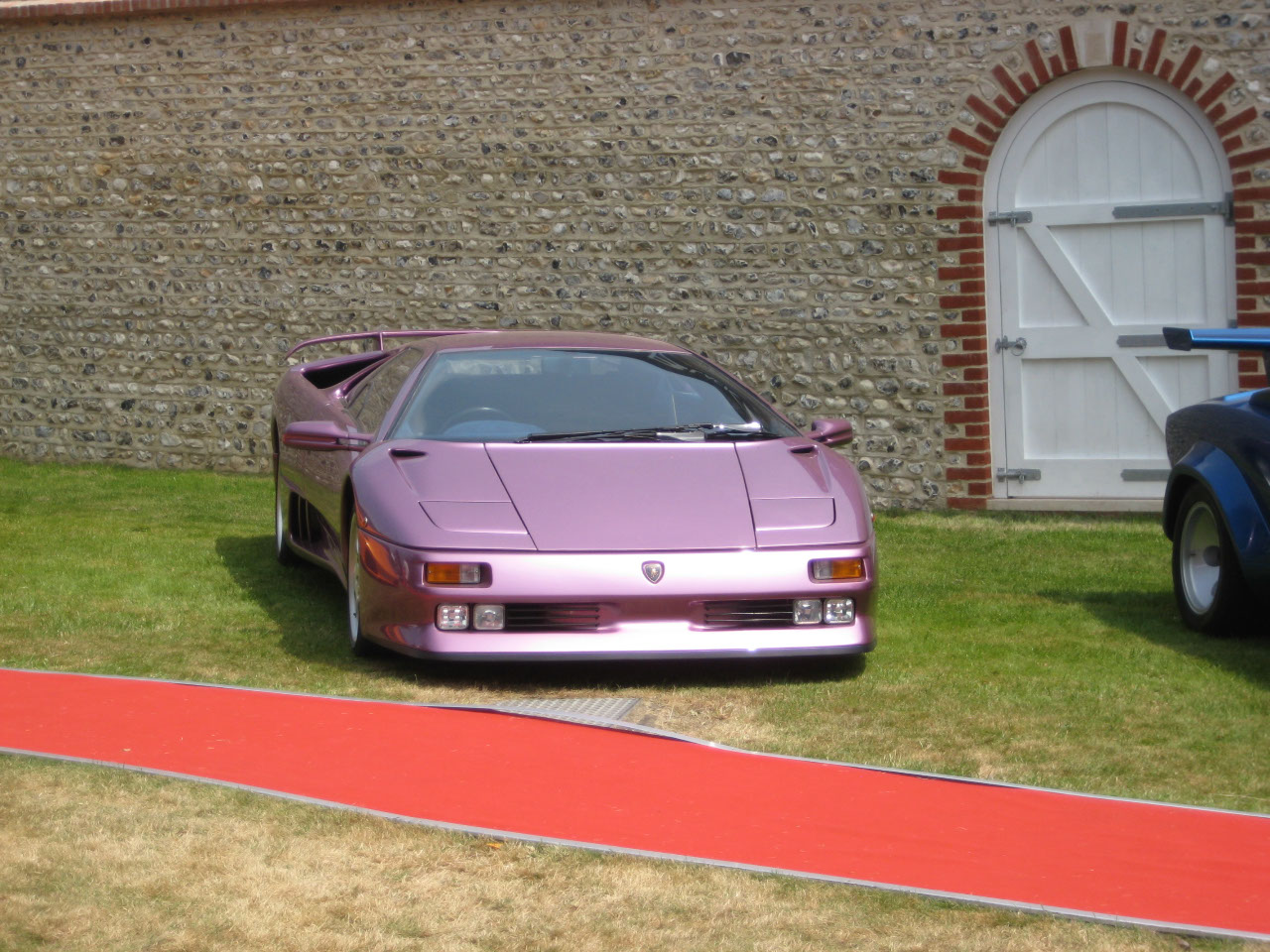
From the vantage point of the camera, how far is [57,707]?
5.56 m

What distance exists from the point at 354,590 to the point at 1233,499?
368 centimetres

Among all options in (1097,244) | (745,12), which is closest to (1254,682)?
(1097,244)

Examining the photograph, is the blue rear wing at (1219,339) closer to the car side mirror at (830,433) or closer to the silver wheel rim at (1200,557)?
the silver wheel rim at (1200,557)

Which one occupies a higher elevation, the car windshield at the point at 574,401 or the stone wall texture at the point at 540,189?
the stone wall texture at the point at 540,189

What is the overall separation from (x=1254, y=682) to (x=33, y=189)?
473 inches

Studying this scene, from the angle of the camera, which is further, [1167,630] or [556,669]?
[1167,630]

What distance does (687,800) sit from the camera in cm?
458

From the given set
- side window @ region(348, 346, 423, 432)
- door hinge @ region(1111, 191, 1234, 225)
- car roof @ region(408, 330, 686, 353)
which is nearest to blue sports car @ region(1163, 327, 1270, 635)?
car roof @ region(408, 330, 686, 353)

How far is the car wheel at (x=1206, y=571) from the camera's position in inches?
270

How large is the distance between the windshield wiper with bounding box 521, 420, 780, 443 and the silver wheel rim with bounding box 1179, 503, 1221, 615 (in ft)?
6.52

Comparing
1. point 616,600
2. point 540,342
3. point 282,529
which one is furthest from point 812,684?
point 282,529

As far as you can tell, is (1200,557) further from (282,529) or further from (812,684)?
(282,529)

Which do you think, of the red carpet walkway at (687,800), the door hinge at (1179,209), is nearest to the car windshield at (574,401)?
the red carpet walkway at (687,800)

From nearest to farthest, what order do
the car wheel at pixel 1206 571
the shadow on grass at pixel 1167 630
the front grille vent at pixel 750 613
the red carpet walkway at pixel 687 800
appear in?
the red carpet walkway at pixel 687 800 → the front grille vent at pixel 750 613 → the shadow on grass at pixel 1167 630 → the car wheel at pixel 1206 571
